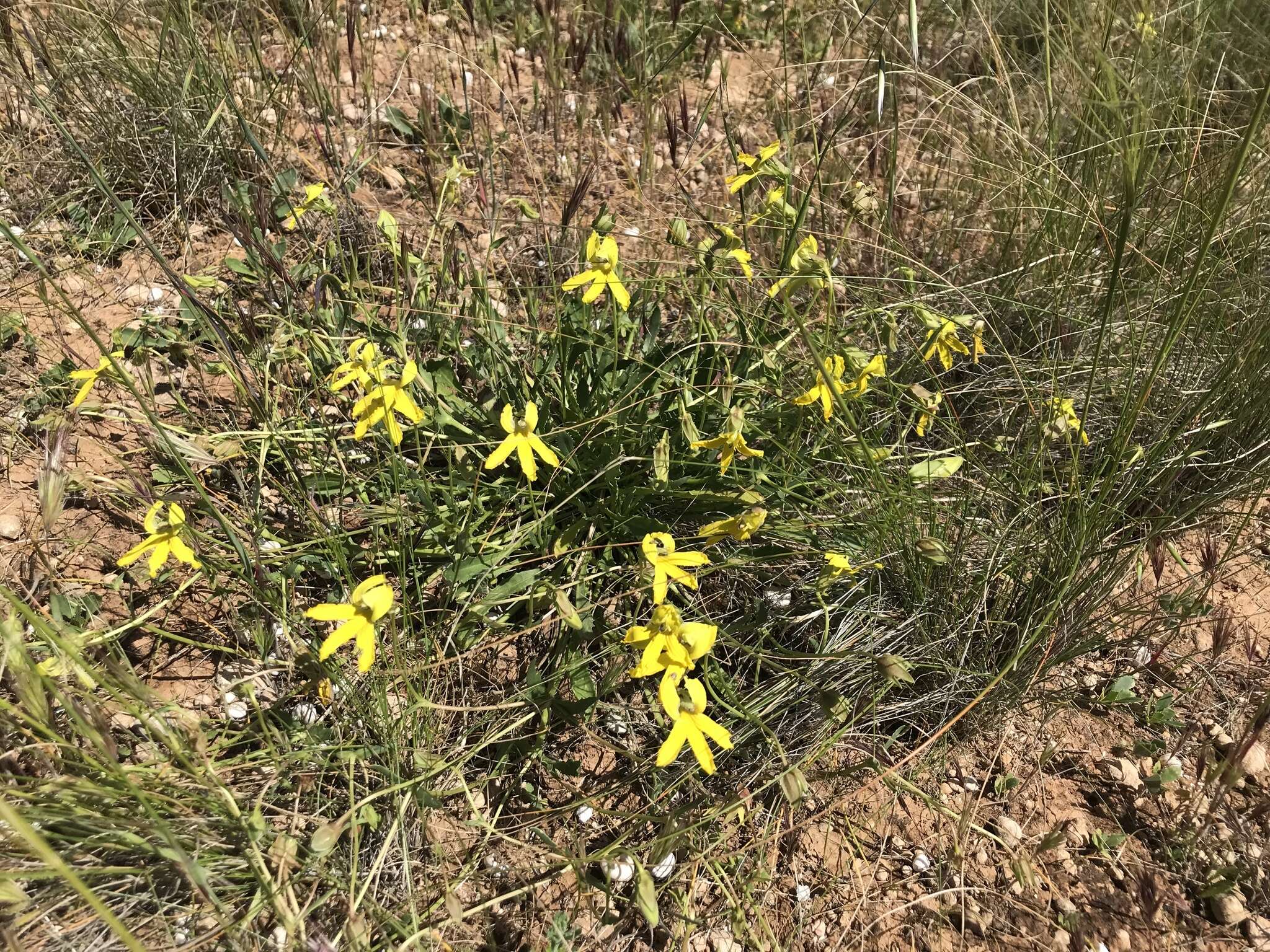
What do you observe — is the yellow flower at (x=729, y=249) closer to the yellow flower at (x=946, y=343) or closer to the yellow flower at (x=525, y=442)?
the yellow flower at (x=946, y=343)

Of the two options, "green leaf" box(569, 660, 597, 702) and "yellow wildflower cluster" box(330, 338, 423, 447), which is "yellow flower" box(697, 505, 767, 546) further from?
"yellow wildflower cluster" box(330, 338, 423, 447)

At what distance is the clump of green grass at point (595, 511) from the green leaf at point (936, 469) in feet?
0.13

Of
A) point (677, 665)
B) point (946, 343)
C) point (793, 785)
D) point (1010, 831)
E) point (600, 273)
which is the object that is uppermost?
point (600, 273)

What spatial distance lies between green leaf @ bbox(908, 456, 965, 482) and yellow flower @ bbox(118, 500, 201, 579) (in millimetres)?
1653

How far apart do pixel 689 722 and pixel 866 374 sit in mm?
933

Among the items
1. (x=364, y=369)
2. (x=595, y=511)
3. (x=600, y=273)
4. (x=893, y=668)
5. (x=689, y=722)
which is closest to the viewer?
(x=689, y=722)

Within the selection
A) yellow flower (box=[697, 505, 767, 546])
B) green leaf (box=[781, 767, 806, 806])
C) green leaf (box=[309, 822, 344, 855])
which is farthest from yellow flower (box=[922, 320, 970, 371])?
green leaf (box=[309, 822, 344, 855])

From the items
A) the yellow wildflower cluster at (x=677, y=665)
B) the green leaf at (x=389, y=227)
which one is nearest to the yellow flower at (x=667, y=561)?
the yellow wildflower cluster at (x=677, y=665)

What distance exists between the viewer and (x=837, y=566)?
6.05 ft

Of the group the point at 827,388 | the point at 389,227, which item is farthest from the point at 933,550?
the point at 389,227

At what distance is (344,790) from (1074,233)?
257 centimetres

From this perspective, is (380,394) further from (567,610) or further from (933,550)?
(933,550)

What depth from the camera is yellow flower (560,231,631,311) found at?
78.2 inches

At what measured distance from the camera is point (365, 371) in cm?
189
